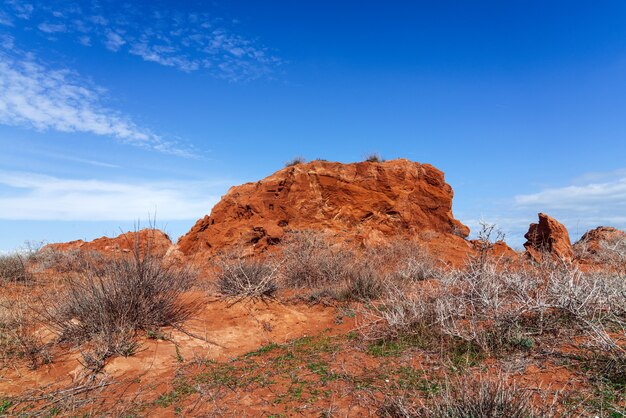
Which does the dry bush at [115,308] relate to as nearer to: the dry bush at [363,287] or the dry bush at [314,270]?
the dry bush at [363,287]

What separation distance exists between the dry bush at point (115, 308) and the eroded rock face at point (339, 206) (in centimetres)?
1012

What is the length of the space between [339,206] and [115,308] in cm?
1292

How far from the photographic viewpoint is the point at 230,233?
17.2 m

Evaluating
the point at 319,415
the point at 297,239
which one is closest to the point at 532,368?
the point at 319,415

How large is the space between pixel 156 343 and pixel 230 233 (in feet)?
38.0

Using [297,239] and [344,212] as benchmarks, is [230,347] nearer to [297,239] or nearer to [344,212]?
[297,239]

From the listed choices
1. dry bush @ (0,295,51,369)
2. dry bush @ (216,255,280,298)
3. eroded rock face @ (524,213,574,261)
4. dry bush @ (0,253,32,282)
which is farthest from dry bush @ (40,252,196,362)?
eroded rock face @ (524,213,574,261)

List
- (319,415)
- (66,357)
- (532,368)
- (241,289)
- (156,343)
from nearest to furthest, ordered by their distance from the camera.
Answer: (319,415) → (532,368) → (66,357) → (156,343) → (241,289)

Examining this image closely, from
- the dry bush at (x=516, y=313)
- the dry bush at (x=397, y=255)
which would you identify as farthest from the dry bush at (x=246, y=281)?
the dry bush at (x=397, y=255)

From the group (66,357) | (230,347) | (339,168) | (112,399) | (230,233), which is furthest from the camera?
(339,168)

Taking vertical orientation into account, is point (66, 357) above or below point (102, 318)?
below

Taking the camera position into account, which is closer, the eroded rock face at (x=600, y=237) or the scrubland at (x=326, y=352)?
the scrubland at (x=326, y=352)

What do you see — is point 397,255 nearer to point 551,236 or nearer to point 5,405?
point 551,236

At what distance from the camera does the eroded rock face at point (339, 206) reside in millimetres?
17141
